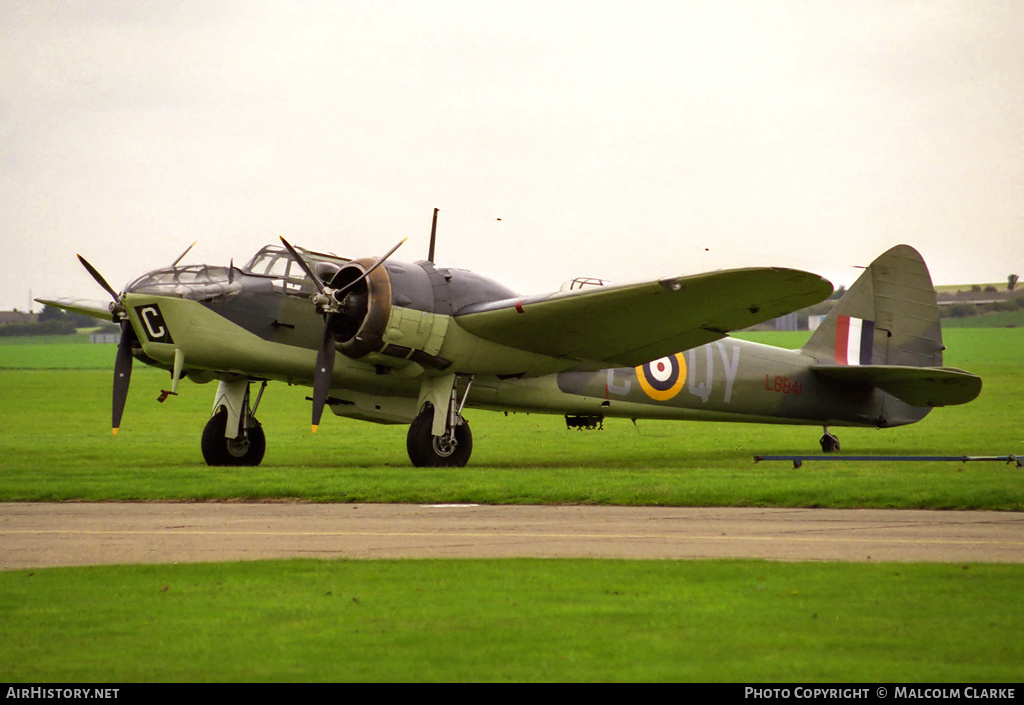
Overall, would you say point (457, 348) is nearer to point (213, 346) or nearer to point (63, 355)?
point (213, 346)

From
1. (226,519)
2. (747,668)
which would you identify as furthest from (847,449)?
(747,668)

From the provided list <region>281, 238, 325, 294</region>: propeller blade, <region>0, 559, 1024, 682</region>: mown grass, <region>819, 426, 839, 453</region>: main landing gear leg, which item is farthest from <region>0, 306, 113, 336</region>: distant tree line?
<region>0, 559, 1024, 682</region>: mown grass

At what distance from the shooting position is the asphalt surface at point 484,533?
34.0ft

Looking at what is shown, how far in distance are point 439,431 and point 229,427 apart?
4145 mm

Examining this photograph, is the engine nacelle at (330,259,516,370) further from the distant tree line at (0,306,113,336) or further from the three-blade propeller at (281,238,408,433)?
the distant tree line at (0,306,113,336)

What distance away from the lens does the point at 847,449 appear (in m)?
25.3

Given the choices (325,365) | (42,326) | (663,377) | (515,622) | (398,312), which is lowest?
(515,622)

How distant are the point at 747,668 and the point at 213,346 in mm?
13782

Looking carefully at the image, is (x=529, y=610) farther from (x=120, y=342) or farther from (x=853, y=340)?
(x=853, y=340)

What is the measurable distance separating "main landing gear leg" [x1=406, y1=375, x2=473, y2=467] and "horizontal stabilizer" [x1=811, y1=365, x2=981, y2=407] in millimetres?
8738

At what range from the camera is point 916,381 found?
74.8 ft

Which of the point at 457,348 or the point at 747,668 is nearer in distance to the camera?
the point at 747,668

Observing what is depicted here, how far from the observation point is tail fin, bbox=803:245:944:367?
2414 centimetres

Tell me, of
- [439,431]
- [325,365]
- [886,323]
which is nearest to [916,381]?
[886,323]
